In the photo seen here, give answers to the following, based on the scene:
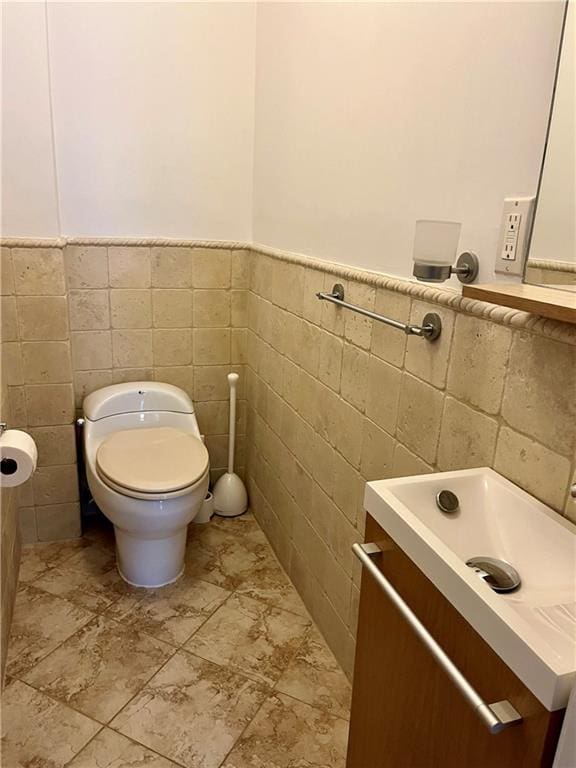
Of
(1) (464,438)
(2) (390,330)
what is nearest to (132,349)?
(2) (390,330)

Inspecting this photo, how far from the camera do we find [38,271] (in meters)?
2.06

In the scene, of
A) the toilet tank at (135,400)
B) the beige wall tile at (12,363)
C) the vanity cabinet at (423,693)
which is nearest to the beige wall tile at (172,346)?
the toilet tank at (135,400)

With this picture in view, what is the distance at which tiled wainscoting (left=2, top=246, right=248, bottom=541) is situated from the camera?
2092 mm

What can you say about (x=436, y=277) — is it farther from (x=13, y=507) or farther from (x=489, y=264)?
(x=13, y=507)

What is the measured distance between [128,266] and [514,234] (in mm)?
1650

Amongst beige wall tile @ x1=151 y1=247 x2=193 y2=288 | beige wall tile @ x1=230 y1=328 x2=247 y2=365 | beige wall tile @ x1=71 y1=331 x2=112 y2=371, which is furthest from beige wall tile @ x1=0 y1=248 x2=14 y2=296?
beige wall tile @ x1=230 y1=328 x2=247 y2=365

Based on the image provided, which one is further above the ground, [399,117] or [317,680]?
[399,117]

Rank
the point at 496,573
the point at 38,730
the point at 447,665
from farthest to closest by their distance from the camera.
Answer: the point at 38,730
the point at 496,573
the point at 447,665

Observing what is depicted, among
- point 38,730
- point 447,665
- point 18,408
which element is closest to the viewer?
point 447,665

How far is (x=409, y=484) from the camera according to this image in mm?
987

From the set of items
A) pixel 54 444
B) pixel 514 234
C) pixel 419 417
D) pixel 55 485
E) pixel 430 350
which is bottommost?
pixel 55 485

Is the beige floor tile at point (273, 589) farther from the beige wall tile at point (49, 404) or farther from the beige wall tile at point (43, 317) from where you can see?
the beige wall tile at point (43, 317)

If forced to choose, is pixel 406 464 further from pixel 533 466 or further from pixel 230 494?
pixel 230 494

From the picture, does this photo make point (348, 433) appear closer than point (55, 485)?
Yes
